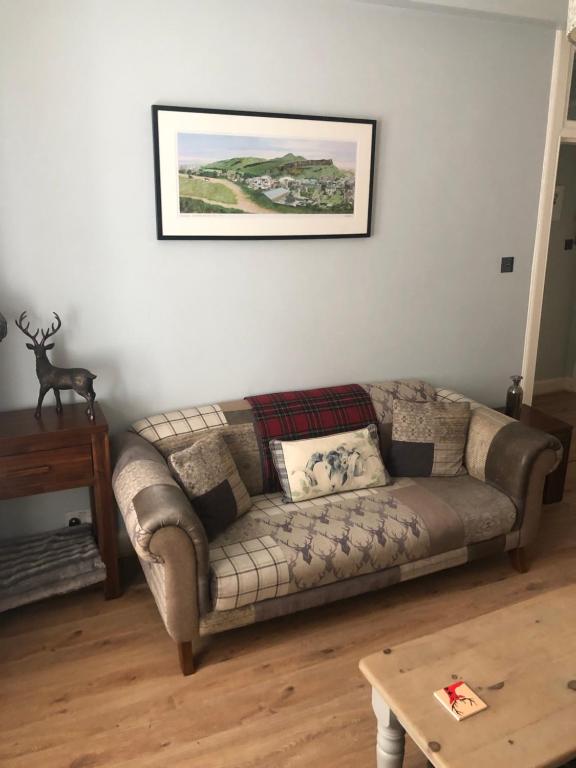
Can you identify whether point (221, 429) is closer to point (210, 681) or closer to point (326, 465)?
point (326, 465)

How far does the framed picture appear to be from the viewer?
8.64 feet

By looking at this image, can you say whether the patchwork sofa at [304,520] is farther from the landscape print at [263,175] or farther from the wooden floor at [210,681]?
the landscape print at [263,175]

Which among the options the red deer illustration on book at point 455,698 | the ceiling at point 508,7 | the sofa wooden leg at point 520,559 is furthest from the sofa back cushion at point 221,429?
the ceiling at point 508,7

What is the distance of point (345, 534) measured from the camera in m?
2.42

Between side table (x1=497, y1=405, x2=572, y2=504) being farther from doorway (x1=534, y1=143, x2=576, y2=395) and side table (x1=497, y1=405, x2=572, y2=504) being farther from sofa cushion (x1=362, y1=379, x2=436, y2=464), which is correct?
doorway (x1=534, y1=143, x2=576, y2=395)

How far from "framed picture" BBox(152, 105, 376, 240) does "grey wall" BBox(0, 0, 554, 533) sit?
2.8 inches

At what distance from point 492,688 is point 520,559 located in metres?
→ 1.38

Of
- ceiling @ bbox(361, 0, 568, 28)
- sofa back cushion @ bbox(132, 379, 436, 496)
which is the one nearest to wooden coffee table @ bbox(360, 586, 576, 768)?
sofa back cushion @ bbox(132, 379, 436, 496)

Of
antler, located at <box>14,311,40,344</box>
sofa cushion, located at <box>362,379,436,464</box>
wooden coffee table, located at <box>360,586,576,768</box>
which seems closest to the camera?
wooden coffee table, located at <box>360,586,576,768</box>

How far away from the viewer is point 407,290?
10.8 feet

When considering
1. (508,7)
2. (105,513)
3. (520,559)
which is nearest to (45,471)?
(105,513)

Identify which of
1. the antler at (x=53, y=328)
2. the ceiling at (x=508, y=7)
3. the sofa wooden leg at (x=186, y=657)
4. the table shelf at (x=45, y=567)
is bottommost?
the sofa wooden leg at (x=186, y=657)

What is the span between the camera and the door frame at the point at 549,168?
332cm

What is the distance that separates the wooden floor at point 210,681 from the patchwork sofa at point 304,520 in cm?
16
